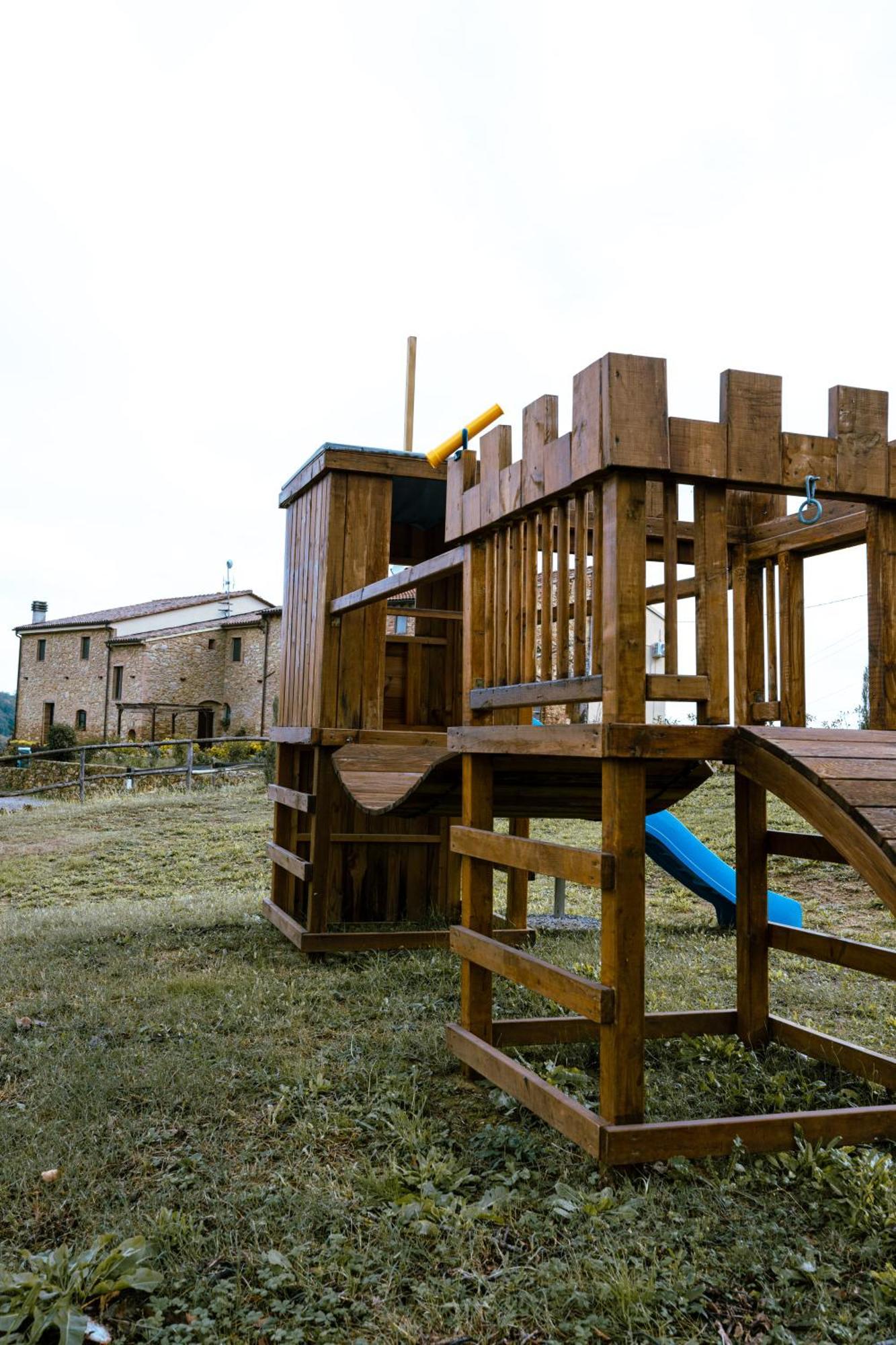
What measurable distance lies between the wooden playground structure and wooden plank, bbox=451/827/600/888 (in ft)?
0.03

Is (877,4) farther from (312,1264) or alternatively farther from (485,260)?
(312,1264)

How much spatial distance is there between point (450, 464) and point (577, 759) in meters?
1.32

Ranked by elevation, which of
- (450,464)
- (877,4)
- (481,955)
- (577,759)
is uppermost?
(877,4)

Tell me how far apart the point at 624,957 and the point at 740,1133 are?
Answer: 1.93 ft

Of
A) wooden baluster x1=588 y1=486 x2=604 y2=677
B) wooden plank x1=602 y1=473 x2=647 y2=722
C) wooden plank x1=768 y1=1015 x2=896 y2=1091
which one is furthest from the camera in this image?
wooden plank x1=768 y1=1015 x2=896 y2=1091

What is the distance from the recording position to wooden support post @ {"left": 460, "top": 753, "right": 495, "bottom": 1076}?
353 centimetres

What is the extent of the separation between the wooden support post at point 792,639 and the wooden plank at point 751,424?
111 cm

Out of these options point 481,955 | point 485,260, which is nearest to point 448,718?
point 481,955

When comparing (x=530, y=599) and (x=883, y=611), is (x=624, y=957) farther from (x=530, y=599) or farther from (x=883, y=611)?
(x=883, y=611)

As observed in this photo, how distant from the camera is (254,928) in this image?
6.23 metres

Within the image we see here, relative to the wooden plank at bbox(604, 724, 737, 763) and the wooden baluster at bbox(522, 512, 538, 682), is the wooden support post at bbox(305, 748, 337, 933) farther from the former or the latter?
the wooden plank at bbox(604, 724, 737, 763)

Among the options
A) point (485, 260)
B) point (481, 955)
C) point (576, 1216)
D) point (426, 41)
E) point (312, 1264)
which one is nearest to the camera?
point (312, 1264)

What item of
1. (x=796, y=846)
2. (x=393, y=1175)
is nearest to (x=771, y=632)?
(x=796, y=846)

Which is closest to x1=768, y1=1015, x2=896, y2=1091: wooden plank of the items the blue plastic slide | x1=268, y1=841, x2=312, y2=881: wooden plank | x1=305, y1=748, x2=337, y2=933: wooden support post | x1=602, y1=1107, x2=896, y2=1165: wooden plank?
x1=602, y1=1107, x2=896, y2=1165: wooden plank
